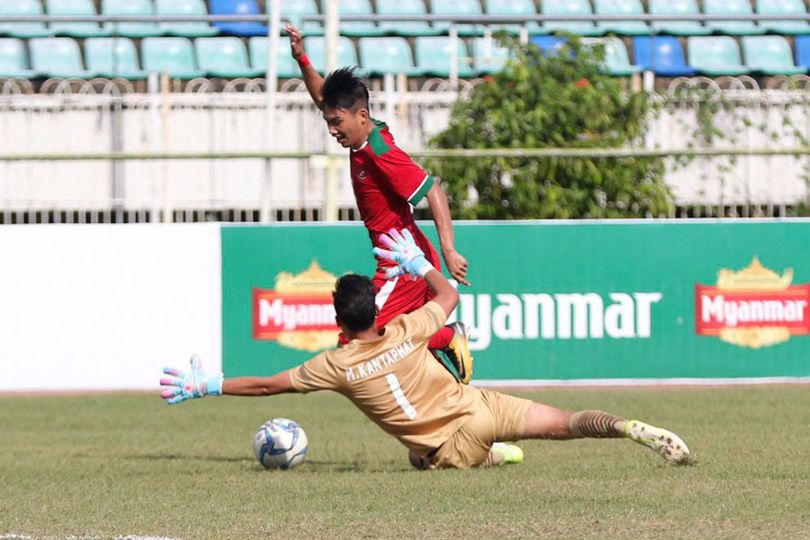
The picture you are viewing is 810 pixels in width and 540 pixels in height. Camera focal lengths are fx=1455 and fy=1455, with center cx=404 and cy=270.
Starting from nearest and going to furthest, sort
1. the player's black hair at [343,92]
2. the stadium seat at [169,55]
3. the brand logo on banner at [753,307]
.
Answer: the player's black hair at [343,92]
the brand logo on banner at [753,307]
the stadium seat at [169,55]

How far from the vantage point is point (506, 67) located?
1634 cm

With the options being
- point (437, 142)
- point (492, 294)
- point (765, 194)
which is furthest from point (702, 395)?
point (437, 142)

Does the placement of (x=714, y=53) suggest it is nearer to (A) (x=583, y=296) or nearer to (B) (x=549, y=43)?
(B) (x=549, y=43)

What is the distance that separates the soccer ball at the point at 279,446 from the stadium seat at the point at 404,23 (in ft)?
37.8

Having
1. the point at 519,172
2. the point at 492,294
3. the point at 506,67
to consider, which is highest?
the point at 506,67

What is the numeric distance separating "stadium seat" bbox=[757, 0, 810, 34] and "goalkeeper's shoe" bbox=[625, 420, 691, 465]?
1394 cm

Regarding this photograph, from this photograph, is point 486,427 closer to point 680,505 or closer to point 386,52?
point 680,505

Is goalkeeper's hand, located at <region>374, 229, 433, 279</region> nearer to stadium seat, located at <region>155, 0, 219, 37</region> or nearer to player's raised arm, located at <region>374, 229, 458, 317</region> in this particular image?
player's raised arm, located at <region>374, 229, 458, 317</region>

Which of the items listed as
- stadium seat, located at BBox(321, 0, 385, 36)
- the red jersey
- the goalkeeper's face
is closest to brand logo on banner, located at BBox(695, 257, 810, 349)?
the red jersey

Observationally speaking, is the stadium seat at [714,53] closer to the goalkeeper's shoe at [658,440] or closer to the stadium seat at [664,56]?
the stadium seat at [664,56]

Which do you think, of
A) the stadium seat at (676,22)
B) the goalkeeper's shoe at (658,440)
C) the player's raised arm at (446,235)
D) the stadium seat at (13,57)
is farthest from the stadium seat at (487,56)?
the goalkeeper's shoe at (658,440)

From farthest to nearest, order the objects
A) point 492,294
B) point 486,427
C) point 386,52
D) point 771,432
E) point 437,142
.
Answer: point 386,52
point 437,142
point 492,294
point 771,432
point 486,427

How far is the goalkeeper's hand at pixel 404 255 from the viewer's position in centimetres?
728

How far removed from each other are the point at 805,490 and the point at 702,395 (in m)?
5.69
